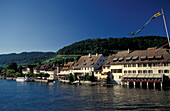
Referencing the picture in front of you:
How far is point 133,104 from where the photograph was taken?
33.9 m

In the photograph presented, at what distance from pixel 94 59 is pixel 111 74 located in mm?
17679

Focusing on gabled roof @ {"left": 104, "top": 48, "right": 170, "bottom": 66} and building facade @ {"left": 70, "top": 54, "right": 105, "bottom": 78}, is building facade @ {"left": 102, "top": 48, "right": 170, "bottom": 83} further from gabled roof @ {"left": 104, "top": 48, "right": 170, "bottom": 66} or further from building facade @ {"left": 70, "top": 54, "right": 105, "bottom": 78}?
building facade @ {"left": 70, "top": 54, "right": 105, "bottom": 78}

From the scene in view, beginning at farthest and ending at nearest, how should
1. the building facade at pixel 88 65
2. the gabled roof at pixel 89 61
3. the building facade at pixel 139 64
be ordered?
the gabled roof at pixel 89 61 < the building facade at pixel 88 65 < the building facade at pixel 139 64

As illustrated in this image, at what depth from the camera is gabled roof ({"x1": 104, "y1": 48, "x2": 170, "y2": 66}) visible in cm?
6494

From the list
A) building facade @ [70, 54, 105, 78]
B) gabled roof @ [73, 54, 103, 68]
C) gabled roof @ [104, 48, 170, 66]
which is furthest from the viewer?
gabled roof @ [73, 54, 103, 68]

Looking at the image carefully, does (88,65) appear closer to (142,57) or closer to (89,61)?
(89,61)

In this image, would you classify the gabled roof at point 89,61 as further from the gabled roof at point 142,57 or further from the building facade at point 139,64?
the gabled roof at point 142,57

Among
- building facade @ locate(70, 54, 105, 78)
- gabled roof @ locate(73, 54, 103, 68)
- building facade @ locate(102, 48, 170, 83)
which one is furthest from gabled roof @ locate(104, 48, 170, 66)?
gabled roof @ locate(73, 54, 103, 68)

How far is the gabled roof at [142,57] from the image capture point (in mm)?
64938

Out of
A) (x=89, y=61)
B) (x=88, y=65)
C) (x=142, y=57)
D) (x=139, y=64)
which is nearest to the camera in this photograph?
(x=139, y=64)

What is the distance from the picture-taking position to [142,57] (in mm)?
68312

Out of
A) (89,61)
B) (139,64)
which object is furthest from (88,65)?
(139,64)

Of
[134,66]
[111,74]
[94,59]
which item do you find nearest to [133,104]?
[134,66]

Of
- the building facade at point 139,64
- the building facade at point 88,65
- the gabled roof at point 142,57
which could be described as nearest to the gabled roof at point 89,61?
the building facade at point 88,65
